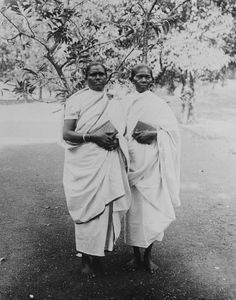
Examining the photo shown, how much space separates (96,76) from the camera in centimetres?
423

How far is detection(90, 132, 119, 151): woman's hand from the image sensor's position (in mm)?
4082

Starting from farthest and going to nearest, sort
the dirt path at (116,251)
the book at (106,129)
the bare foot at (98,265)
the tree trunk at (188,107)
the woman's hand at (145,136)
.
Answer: the tree trunk at (188,107) < the bare foot at (98,265) < the woman's hand at (145,136) < the book at (106,129) < the dirt path at (116,251)

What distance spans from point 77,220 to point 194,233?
2090 mm

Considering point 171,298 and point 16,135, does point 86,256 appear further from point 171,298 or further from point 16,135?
point 16,135

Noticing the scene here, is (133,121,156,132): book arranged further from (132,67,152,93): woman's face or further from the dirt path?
the dirt path

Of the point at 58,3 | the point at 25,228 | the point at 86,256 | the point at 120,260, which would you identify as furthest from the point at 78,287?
the point at 58,3

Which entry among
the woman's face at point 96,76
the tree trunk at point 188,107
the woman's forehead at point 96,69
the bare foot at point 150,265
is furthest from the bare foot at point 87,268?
the tree trunk at point 188,107

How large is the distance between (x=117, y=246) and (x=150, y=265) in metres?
0.79

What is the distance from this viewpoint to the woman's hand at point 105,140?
161 inches

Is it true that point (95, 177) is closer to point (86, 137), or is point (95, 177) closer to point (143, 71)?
point (86, 137)

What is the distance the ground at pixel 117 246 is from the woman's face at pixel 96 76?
1945mm

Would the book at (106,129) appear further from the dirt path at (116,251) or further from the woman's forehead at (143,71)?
the dirt path at (116,251)

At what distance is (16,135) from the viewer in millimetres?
15414

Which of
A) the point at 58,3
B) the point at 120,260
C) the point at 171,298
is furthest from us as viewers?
the point at 58,3
